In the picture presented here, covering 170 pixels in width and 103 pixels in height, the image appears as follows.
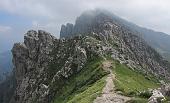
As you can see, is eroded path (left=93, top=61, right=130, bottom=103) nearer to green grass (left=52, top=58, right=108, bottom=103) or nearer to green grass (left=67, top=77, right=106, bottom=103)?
green grass (left=67, top=77, right=106, bottom=103)

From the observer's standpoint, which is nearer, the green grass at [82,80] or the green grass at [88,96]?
the green grass at [88,96]

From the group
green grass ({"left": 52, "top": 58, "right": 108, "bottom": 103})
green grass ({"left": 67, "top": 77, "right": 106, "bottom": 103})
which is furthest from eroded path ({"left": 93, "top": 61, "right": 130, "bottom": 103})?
green grass ({"left": 52, "top": 58, "right": 108, "bottom": 103})

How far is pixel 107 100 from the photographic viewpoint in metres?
94.7

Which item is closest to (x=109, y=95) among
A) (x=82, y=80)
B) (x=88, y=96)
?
(x=88, y=96)

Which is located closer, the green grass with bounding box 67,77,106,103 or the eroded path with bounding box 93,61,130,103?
the eroded path with bounding box 93,61,130,103

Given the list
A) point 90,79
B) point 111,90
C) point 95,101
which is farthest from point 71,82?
point 95,101

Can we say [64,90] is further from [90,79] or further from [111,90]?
[111,90]

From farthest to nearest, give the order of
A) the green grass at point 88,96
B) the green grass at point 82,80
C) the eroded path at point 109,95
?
the green grass at point 82,80, the green grass at point 88,96, the eroded path at point 109,95

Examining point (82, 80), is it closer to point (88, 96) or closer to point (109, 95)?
point (88, 96)

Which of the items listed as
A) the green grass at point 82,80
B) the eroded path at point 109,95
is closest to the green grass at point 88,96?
the eroded path at point 109,95

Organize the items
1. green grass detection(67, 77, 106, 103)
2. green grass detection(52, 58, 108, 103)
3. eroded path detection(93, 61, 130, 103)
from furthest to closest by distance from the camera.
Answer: green grass detection(52, 58, 108, 103)
green grass detection(67, 77, 106, 103)
eroded path detection(93, 61, 130, 103)

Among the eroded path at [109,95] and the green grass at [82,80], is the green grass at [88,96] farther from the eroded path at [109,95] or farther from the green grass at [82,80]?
the green grass at [82,80]

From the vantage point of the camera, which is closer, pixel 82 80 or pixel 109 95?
pixel 109 95

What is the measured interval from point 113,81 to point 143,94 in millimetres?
48308
